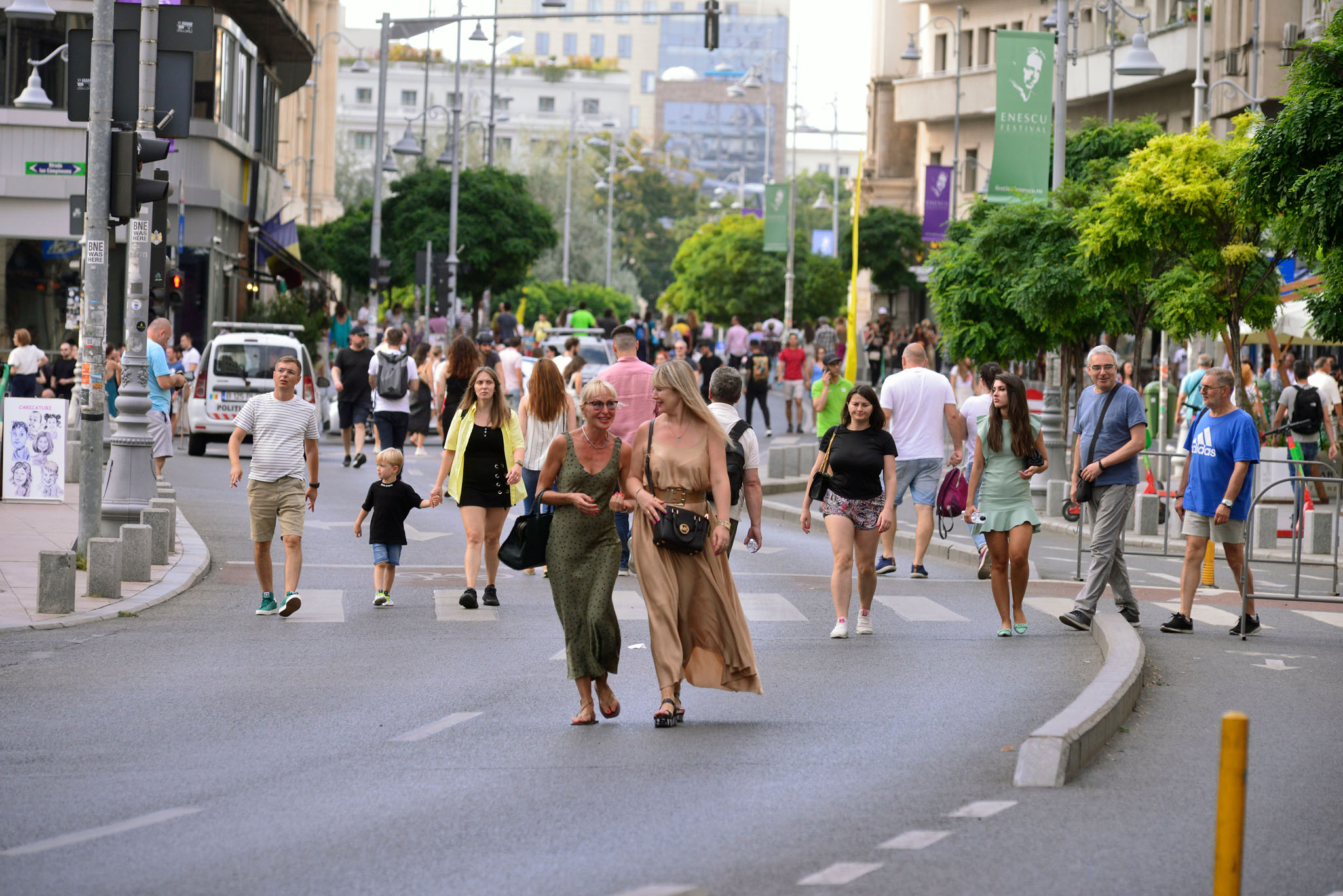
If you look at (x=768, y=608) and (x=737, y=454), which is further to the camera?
(x=768, y=608)

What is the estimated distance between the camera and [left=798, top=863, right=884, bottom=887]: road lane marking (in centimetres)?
630

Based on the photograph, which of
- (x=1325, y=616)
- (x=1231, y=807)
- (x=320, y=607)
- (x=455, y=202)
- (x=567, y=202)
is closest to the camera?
(x=1231, y=807)

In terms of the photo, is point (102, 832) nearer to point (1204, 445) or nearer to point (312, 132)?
point (1204, 445)

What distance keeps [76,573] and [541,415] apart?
3.50m

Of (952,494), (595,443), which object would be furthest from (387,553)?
(595,443)

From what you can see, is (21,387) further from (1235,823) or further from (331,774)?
(1235,823)

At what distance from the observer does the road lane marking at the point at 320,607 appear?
43.7 ft

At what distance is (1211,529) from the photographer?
13414 millimetres

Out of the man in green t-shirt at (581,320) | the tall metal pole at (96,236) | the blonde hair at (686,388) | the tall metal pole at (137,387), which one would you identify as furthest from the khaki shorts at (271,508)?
the man in green t-shirt at (581,320)

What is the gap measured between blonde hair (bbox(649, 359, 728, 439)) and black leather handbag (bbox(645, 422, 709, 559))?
431mm

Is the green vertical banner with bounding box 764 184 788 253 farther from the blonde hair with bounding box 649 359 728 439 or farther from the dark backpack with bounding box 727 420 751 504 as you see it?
the blonde hair with bounding box 649 359 728 439

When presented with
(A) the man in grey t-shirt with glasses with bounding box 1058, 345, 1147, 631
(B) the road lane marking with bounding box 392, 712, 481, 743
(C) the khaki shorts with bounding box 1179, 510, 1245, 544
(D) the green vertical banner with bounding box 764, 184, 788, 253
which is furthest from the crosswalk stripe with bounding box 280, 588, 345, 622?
(D) the green vertical banner with bounding box 764, 184, 788, 253

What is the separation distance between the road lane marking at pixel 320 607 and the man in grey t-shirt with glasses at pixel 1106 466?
4.89 meters

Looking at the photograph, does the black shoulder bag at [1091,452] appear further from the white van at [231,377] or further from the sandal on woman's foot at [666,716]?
the white van at [231,377]
